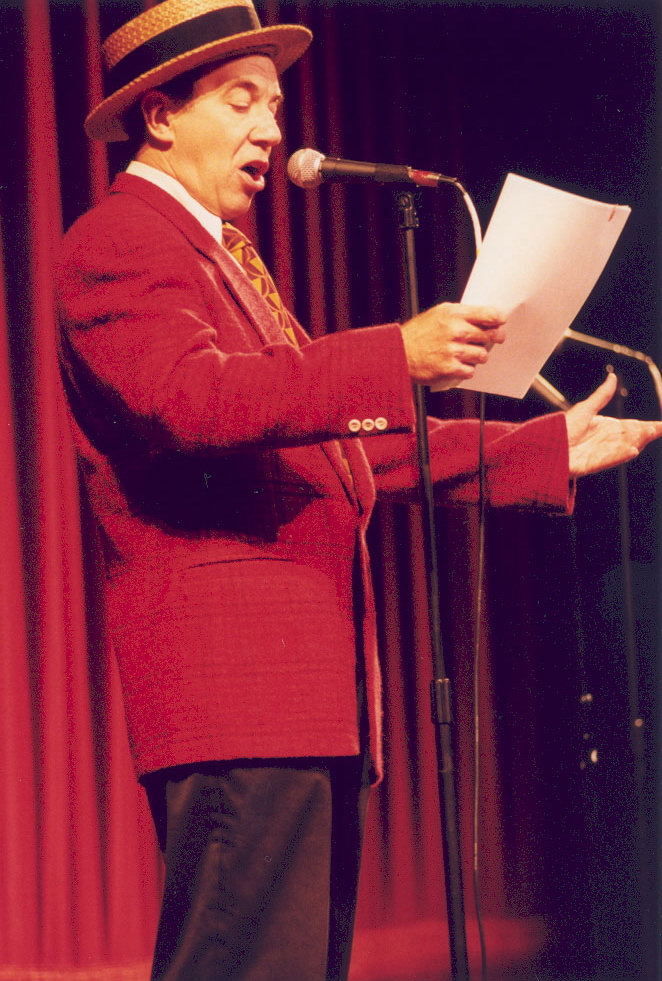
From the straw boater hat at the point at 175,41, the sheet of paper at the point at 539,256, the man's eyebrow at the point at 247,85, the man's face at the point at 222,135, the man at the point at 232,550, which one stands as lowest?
the man at the point at 232,550

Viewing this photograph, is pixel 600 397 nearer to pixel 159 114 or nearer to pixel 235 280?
pixel 235 280

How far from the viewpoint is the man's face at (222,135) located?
1.35 metres

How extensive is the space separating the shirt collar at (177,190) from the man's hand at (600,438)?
1.91 feet

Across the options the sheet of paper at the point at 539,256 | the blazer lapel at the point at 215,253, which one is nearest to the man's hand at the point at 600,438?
the sheet of paper at the point at 539,256

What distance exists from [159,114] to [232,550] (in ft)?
1.96

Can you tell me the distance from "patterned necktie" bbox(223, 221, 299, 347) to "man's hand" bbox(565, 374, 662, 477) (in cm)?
43

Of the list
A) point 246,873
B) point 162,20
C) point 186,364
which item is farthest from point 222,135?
point 246,873

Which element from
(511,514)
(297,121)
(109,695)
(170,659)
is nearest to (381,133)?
(297,121)

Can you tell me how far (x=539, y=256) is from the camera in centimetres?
123

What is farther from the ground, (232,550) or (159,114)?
(159,114)

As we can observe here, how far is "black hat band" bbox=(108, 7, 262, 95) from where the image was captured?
1327mm

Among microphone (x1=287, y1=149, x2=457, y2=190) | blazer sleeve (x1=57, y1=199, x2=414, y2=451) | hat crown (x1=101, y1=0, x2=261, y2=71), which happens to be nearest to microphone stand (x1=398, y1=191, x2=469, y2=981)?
microphone (x1=287, y1=149, x2=457, y2=190)

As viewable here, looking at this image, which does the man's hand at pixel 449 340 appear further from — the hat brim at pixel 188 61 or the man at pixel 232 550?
the hat brim at pixel 188 61

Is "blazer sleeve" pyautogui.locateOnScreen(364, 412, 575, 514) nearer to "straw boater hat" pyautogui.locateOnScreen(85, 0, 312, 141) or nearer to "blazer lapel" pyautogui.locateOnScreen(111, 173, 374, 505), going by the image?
"blazer lapel" pyautogui.locateOnScreen(111, 173, 374, 505)
